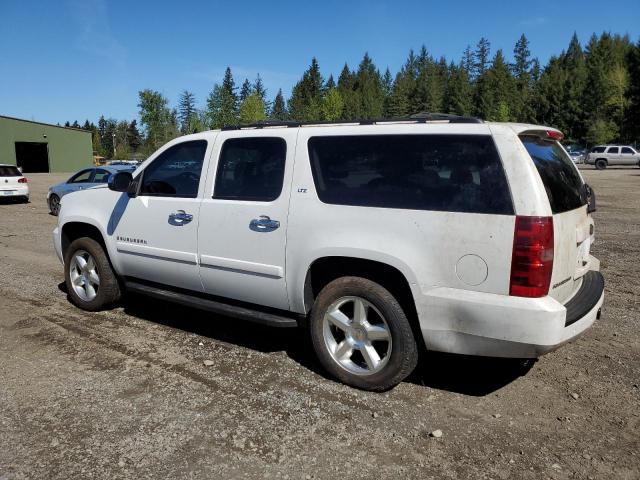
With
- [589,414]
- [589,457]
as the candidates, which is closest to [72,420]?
[589,457]

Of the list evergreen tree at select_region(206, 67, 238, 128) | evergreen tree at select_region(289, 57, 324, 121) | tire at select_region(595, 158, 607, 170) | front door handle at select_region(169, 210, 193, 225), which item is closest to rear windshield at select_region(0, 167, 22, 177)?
front door handle at select_region(169, 210, 193, 225)

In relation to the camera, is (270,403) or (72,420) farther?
(270,403)

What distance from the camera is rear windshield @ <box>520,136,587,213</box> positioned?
333 centimetres

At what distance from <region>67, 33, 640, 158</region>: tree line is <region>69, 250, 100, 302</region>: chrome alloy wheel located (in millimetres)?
34277

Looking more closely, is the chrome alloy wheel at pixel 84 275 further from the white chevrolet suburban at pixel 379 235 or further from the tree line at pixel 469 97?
the tree line at pixel 469 97

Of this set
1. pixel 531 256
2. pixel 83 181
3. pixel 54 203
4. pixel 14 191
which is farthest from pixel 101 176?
pixel 531 256

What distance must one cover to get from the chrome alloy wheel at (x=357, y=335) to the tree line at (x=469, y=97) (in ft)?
120

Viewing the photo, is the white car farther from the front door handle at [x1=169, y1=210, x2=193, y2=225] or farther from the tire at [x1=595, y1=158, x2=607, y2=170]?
the tire at [x1=595, y1=158, x2=607, y2=170]

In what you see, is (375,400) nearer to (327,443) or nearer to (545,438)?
(327,443)

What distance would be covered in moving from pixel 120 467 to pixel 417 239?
2242 mm

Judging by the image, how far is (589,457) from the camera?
2.99 meters

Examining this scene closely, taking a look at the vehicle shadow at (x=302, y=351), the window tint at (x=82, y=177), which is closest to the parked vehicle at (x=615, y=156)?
the window tint at (x=82, y=177)

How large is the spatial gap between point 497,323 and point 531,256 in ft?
1.52

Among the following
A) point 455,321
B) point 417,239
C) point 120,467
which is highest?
point 417,239
